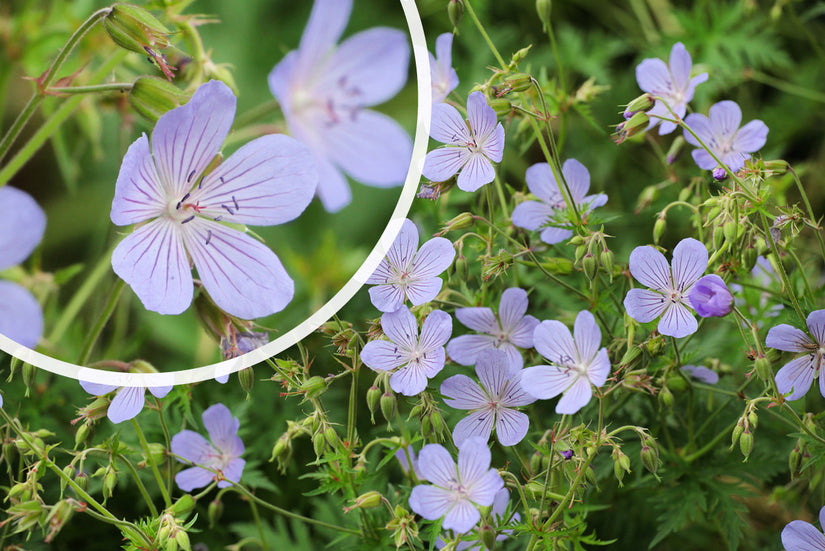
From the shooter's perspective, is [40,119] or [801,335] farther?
[40,119]

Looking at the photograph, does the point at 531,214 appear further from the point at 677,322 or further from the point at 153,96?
the point at 153,96

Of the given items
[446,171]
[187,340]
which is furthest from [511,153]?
[446,171]

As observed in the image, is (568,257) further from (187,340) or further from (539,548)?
(187,340)

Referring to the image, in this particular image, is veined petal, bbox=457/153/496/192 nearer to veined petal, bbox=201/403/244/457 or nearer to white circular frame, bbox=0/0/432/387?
white circular frame, bbox=0/0/432/387

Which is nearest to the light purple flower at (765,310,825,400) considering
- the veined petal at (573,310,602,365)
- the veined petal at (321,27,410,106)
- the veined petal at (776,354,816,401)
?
the veined petal at (776,354,816,401)

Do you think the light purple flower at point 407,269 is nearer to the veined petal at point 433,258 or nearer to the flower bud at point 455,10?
the veined petal at point 433,258

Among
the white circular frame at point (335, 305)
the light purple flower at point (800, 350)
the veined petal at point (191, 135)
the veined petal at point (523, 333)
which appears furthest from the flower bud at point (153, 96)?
the light purple flower at point (800, 350)
